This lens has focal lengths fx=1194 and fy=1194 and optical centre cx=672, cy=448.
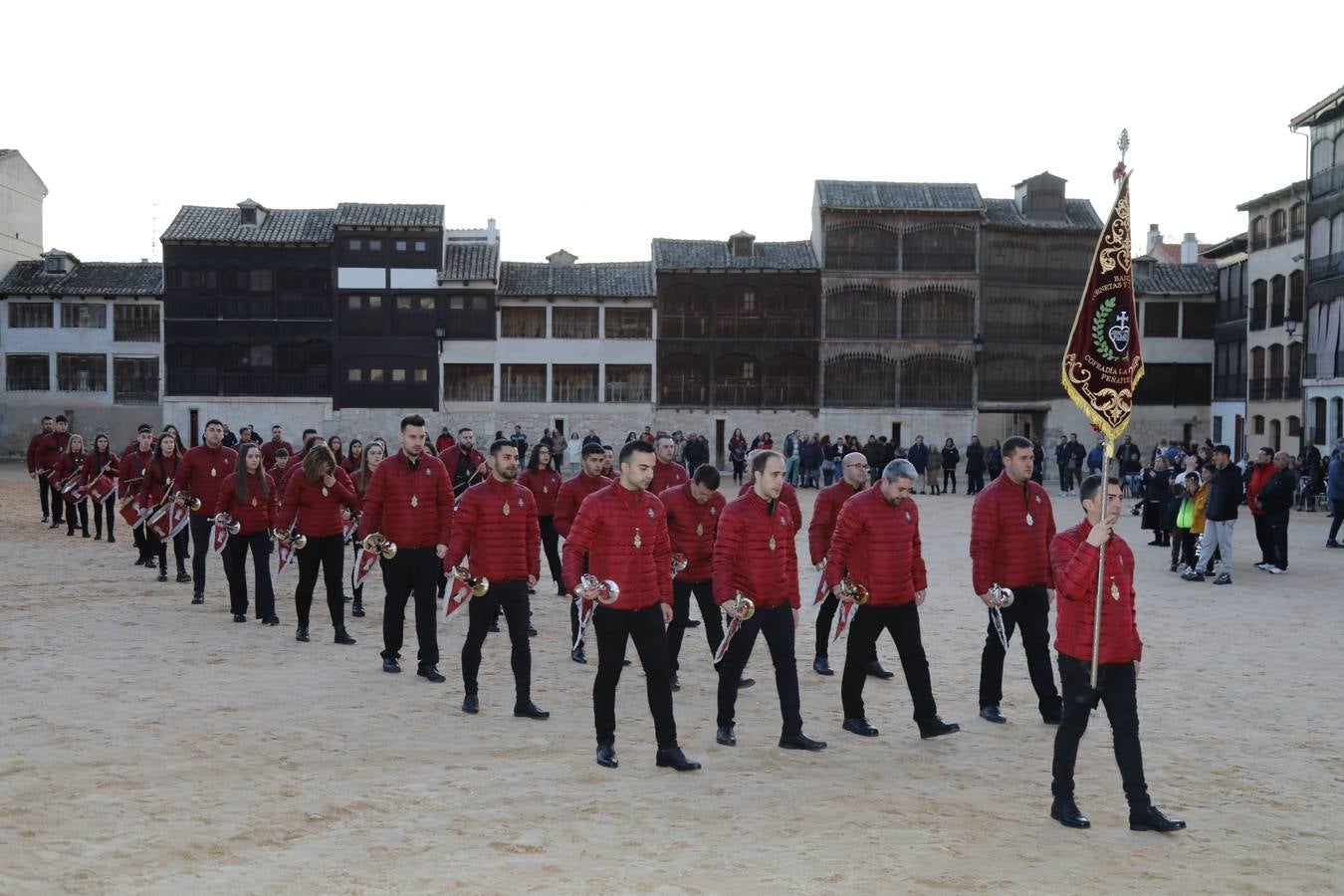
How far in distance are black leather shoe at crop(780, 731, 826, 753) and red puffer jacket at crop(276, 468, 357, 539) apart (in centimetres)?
555

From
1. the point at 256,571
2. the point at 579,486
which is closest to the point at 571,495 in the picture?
the point at 579,486

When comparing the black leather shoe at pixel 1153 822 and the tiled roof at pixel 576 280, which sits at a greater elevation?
the tiled roof at pixel 576 280

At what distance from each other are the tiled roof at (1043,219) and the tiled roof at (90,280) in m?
37.0

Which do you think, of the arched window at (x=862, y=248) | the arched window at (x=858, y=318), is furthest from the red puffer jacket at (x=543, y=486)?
the arched window at (x=862, y=248)

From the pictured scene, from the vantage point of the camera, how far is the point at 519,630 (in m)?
8.81

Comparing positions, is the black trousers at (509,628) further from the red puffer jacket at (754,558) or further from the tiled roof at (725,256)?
the tiled roof at (725,256)

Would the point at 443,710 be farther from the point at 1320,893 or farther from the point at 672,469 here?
the point at 1320,893

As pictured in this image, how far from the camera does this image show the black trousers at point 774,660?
26.4 feet

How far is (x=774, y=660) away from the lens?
7.95 meters

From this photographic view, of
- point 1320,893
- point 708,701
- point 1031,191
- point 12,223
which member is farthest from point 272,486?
point 12,223

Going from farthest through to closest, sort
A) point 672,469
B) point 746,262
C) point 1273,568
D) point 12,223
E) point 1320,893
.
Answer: point 12,223
point 746,262
point 1273,568
point 672,469
point 1320,893

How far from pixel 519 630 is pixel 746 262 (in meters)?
44.2

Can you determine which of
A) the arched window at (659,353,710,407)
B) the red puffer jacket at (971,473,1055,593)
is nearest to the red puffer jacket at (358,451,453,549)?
the red puffer jacket at (971,473,1055,593)

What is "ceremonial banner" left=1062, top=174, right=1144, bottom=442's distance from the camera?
301 inches
